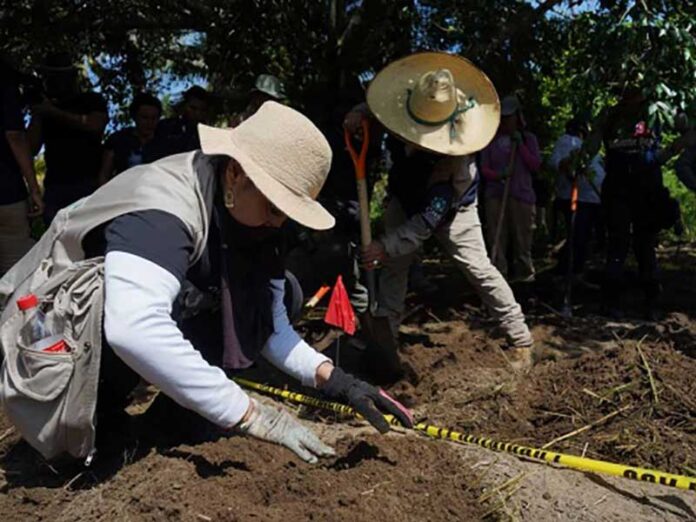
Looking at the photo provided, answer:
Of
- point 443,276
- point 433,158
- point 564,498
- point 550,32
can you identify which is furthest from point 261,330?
point 443,276

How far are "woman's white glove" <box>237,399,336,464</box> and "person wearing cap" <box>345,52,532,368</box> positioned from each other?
1.74m

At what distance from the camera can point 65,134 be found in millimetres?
5008

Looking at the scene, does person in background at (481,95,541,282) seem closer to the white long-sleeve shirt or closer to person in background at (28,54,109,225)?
person in background at (28,54,109,225)

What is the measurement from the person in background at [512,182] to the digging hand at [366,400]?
374 cm

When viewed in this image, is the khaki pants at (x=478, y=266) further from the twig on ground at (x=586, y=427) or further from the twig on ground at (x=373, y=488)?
the twig on ground at (x=373, y=488)

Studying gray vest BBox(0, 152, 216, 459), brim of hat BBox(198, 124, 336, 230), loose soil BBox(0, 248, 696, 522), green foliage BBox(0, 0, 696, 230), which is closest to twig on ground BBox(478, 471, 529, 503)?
loose soil BBox(0, 248, 696, 522)

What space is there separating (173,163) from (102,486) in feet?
3.64

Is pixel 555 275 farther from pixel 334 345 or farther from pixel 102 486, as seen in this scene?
pixel 102 486

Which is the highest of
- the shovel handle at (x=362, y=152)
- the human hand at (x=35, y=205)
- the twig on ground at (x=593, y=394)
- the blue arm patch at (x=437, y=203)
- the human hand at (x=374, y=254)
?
the shovel handle at (x=362, y=152)

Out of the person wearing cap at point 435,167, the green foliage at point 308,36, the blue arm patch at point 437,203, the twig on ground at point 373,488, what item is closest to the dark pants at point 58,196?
the green foliage at point 308,36

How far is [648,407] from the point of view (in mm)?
3262

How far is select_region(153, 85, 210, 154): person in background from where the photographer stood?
5016mm

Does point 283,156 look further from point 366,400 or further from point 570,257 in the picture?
point 570,257

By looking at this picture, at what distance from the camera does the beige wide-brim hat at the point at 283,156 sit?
2166 millimetres
